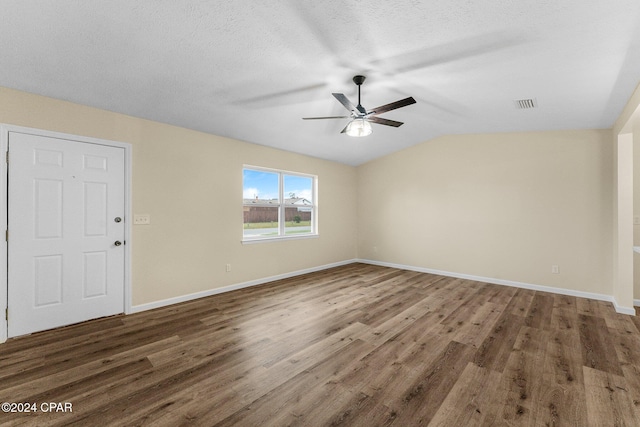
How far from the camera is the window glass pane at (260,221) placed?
200 inches

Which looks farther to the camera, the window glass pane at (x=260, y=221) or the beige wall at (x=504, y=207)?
the window glass pane at (x=260, y=221)

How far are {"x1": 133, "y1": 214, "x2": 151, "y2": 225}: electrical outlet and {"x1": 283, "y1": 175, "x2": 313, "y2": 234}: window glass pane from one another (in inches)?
101

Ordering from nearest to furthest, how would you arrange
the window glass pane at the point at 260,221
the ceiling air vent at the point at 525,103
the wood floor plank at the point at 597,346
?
the wood floor plank at the point at 597,346 < the ceiling air vent at the point at 525,103 < the window glass pane at the point at 260,221

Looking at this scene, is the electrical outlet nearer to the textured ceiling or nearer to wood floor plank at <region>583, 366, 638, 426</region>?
the textured ceiling

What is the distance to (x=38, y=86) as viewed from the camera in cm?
285

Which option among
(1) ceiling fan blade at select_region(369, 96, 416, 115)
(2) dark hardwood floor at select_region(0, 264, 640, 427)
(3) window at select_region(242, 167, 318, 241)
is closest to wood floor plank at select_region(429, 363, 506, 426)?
(2) dark hardwood floor at select_region(0, 264, 640, 427)

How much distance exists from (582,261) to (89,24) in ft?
22.2

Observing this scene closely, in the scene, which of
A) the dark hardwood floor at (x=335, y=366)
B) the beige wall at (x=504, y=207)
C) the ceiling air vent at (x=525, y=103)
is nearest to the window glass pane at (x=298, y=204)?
the beige wall at (x=504, y=207)

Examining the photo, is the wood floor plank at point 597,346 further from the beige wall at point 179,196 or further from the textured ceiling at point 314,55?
the beige wall at point 179,196

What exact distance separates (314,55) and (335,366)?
9.38ft

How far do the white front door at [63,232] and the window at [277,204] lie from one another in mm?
1961

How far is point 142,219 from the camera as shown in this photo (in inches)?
147

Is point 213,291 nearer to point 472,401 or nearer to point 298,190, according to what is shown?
point 298,190

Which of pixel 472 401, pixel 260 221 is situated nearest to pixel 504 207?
pixel 472 401
